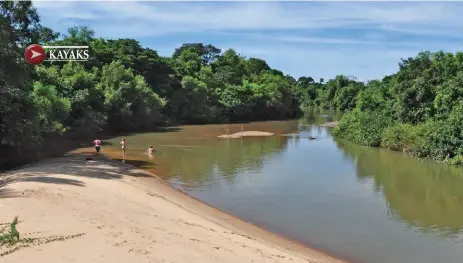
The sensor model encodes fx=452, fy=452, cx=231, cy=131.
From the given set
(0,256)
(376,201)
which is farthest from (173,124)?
(0,256)

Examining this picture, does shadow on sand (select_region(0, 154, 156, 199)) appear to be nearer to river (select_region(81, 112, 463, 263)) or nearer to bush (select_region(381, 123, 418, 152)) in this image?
river (select_region(81, 112, 463, 263))

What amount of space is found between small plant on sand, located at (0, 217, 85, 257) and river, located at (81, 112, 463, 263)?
902 cm

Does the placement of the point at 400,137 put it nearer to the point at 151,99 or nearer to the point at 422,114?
the point at 422,114

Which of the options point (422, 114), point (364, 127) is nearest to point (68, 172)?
point (422, 114)

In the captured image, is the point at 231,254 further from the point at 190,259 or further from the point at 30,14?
the point at 30,14

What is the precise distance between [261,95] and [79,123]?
157 feet

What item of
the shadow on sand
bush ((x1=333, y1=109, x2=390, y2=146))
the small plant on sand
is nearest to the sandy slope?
the shadow on sand

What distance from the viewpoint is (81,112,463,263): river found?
16469 millimetres

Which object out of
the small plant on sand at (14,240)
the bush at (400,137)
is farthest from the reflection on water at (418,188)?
the small plant on sand at (14,240)

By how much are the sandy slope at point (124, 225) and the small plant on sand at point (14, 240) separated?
8.7 inches

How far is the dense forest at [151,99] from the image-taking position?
25828 millimetres

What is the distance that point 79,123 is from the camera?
43.1 meters

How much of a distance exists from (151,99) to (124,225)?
47.2 m

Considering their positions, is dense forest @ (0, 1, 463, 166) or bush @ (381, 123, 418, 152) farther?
bush @ (381, 123, 418, 152)
